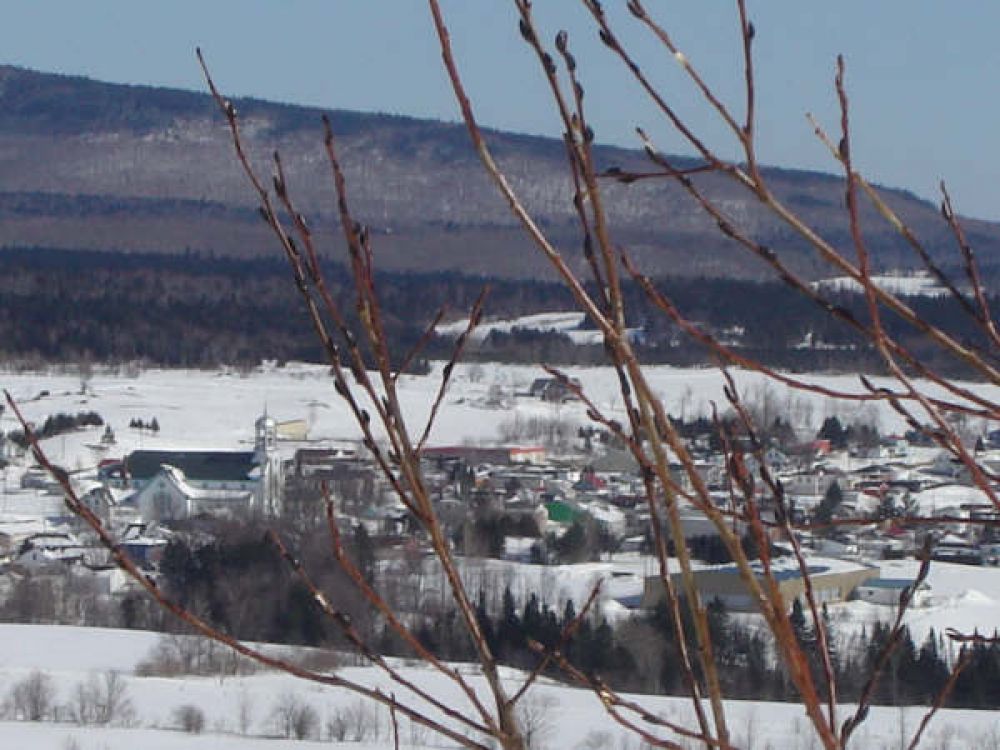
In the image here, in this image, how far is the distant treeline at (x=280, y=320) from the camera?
3753cm

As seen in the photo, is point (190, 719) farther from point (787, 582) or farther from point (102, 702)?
point (787, 582)

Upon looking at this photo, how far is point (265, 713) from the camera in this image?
31.5ft

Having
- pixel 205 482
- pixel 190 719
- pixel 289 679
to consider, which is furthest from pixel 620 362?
pixel 205 482

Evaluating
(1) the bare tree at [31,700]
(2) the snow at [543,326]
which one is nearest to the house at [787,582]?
(1) the bare tree at [31,700]

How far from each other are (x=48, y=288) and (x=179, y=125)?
39909 millimetres

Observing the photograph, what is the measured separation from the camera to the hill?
2621 inches

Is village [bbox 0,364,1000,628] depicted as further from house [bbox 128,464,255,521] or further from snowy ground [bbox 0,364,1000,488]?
snowy ground [bbox 0,364,1000,488]

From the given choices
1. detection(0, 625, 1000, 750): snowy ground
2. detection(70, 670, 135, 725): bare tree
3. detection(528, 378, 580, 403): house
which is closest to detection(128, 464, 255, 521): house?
detection(0, 625, 1000, 750): snowy ground

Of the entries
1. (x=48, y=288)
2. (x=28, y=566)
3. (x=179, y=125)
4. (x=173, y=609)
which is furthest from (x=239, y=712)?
(x=179, y=125)

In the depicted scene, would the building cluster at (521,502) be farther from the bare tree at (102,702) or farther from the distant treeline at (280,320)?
the distant treeline at (280,320)

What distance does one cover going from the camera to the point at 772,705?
906 cm

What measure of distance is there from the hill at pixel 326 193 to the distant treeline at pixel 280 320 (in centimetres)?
1242

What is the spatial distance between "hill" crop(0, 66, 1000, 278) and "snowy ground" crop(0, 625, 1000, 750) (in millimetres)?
49241

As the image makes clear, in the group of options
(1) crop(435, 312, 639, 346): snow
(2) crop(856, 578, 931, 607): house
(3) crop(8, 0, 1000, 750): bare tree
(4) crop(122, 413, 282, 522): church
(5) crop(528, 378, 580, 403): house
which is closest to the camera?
(3) crop(8, 0, 1000, 750): bare tree
